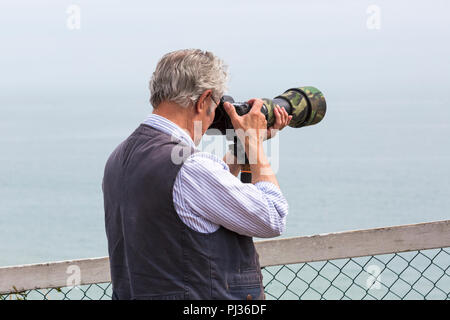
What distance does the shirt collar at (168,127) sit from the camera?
177 centimetres

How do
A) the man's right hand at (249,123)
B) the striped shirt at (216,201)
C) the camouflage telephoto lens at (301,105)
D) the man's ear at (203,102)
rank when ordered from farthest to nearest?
the camouflage telephoto lens at (301,105)
the man's right hand at (249,123)
the man's ear at (203,102)
the striped shirt at (216,201)

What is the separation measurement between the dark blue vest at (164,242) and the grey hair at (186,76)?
4.3 inches

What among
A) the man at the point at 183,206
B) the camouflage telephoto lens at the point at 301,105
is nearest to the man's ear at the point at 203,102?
the man at the point at 183,206

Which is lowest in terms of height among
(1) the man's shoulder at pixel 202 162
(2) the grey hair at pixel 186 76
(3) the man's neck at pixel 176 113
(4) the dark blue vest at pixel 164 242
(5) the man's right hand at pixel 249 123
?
(4) the dark blue vest at pixel 164 242

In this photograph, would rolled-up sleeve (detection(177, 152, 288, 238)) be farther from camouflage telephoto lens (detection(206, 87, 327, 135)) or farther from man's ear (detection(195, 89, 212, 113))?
camouflage telephoto lens (detection(206, 87, 327, 135))

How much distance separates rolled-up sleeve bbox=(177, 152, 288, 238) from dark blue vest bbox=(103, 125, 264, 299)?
0.12 feet

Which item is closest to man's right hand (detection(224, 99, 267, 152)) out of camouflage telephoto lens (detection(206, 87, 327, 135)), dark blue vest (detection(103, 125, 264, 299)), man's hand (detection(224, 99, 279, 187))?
man's hand (detection(224, 99, 279, 187))

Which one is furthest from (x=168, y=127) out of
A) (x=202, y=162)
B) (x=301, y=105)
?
(x=301, y=105)

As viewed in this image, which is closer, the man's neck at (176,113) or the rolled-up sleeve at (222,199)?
the rolled-up sleeve at (222,199)

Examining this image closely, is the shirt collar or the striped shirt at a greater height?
the shirt collar

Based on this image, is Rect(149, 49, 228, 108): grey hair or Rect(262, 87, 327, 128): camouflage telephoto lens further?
Rect(262, 87, 327, 128): camouflage telephoto lens

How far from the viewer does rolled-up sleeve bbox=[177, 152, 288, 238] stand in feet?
5.48

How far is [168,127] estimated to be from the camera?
1.77m

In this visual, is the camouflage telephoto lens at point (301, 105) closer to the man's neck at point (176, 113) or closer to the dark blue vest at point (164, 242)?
the man's neck at point (176, 113)
